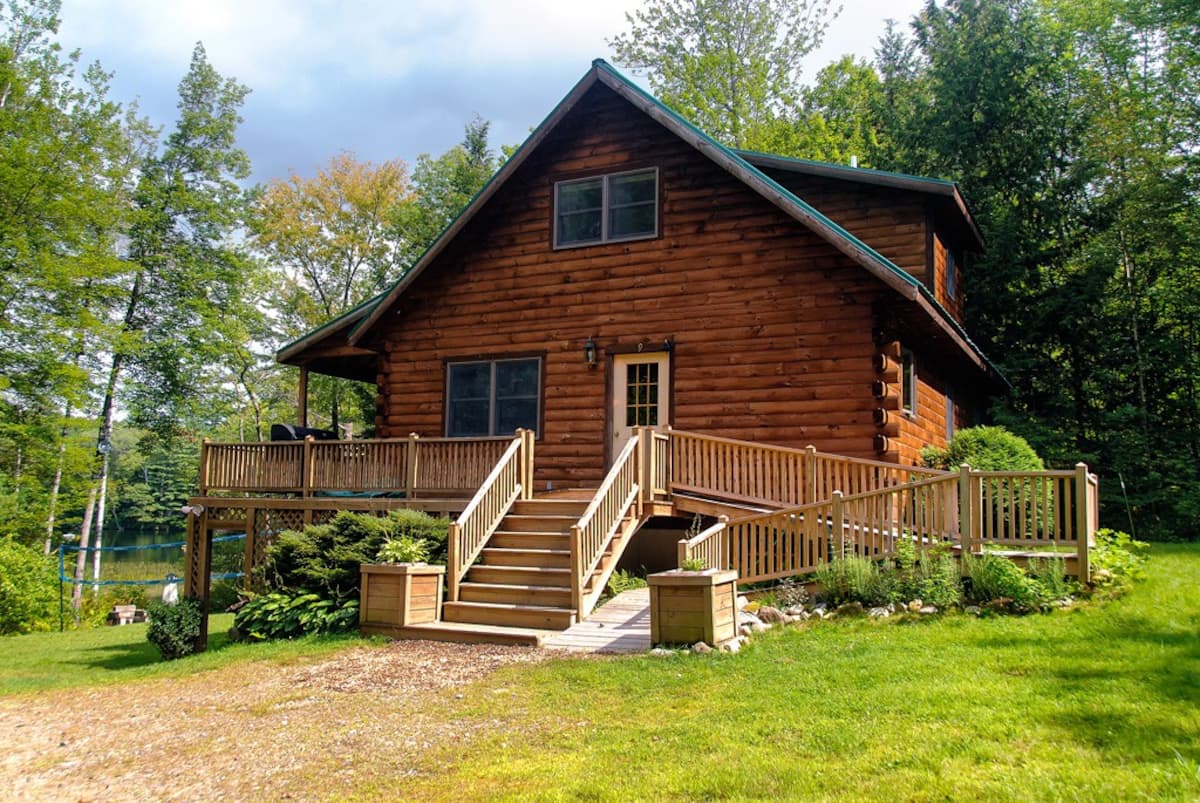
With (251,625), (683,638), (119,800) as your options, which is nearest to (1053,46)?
(683,638)

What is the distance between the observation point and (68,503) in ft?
84.6

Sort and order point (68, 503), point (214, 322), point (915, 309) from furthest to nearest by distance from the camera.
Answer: point (214, 322) < point (68, 503) < point (915, 309)

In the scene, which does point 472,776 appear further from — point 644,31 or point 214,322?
point 644,31

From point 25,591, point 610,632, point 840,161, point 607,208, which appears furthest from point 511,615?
point 840,161

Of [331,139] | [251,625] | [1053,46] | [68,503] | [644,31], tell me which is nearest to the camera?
[251,625]

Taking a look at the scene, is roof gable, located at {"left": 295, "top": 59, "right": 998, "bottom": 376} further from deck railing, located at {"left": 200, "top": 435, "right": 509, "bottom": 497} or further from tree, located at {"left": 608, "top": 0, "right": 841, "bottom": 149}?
tree, located at {"left": 608, "top": 0, "right": 841, "bottom": 149}

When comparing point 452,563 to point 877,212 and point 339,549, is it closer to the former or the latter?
point 339,549

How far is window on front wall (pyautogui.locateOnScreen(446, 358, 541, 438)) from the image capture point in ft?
50.5

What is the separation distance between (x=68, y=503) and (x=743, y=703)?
84.5 feet

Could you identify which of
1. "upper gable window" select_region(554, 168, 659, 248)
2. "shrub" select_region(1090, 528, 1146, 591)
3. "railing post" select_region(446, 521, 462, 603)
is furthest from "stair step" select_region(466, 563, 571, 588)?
"upper gable window" select_region(554, 168, 659, 248)

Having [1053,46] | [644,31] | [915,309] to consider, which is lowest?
[915,309]

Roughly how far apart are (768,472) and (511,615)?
394 centimetres

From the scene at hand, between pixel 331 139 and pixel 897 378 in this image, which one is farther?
pixel 331 139

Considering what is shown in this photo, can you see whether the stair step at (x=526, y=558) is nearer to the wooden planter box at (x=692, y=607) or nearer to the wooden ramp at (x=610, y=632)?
the wooden ramp at (x=610, y=632)
